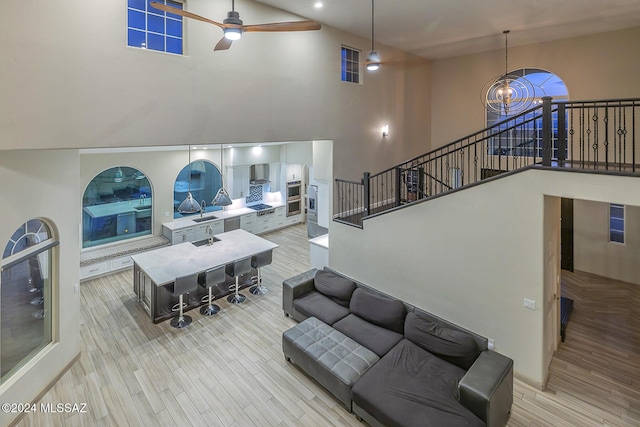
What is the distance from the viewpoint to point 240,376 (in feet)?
17.0

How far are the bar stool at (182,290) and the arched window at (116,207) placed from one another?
13.5 feet

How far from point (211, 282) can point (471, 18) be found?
25.2 ft

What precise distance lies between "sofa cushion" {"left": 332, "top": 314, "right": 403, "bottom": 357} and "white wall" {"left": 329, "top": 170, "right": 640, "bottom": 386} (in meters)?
1.11

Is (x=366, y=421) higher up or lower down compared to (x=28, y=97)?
lower down

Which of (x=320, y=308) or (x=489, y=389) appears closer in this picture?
(x=489, y=389)

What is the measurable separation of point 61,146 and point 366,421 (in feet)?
16.9

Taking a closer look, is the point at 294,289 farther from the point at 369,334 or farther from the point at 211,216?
the point at 211,216

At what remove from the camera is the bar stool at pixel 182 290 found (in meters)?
6.41

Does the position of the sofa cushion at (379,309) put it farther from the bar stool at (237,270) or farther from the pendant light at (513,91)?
the pendant light at (513,91)

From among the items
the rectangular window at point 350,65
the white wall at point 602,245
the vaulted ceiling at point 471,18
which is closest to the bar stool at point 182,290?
the vaulted ceiling at point 471,18

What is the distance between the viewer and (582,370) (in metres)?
5.16

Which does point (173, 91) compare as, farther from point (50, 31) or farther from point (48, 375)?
point (48, 375)

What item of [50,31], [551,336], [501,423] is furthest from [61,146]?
[551,336]

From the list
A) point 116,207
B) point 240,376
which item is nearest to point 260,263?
point 240,376
